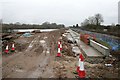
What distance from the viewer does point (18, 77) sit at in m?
6.30

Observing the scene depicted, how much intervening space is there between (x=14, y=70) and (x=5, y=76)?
0.90m

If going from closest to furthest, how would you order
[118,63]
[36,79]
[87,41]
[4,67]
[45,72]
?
[36,79] < [45,72] < [4,67] < [118,63] < [87,41]

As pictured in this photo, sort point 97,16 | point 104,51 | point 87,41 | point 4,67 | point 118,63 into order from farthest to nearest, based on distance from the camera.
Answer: point 97,16
point 87,41
point 104,51
point 118,63
point 4,67

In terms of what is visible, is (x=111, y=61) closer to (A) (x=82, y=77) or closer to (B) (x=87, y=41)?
(A) (x=82, y=77)

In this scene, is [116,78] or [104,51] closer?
[116,78]

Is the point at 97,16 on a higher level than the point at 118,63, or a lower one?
higher

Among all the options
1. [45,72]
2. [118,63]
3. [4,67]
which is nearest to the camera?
[45,72]

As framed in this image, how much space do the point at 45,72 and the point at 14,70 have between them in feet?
4.93

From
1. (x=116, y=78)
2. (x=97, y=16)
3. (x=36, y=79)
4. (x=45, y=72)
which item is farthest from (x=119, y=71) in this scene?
(x=97, y=16)

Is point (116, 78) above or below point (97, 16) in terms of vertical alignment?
below

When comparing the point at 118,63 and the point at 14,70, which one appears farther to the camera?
the point at 118,63

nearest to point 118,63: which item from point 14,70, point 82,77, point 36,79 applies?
point 82,77

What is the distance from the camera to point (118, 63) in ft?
28.8

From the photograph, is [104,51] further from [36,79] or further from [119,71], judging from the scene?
[36,79]
